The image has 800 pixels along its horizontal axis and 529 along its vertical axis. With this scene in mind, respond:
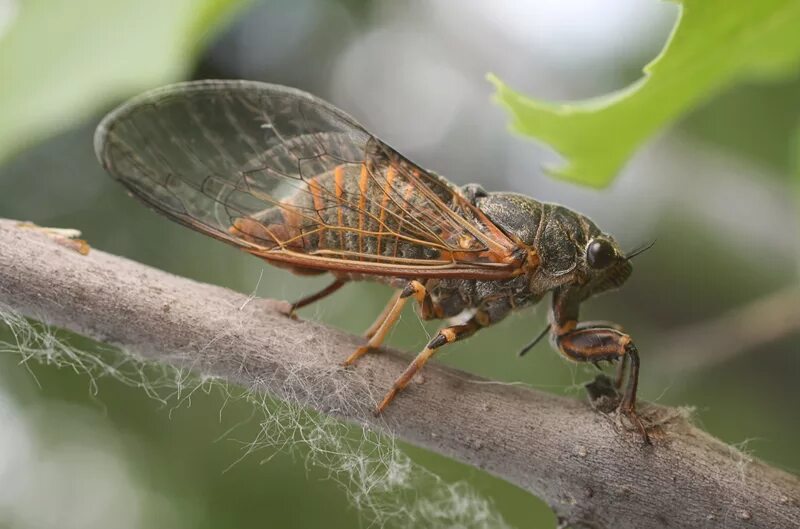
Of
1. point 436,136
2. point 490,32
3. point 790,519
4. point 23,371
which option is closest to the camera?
point 790,519

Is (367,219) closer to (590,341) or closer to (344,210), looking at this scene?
(344,210)

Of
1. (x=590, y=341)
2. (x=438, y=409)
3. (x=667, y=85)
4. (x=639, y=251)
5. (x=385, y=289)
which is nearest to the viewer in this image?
(x=667, y=85)

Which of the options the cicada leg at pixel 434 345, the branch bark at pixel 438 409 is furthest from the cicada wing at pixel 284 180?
the branch bark at pixel 438 409

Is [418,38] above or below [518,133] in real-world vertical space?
above

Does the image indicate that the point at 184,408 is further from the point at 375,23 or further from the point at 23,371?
Result: the point at 375,23

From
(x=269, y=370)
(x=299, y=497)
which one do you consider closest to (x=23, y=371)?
(x=299, y=497)

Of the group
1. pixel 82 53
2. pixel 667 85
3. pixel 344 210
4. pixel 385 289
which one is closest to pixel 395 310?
pixel 344 210

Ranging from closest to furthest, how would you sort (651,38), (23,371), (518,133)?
(518,133)
(23,371)
(651,38)
